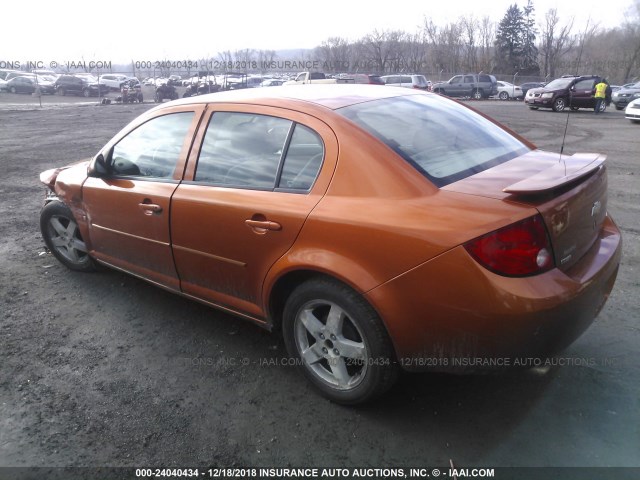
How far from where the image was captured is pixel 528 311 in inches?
83.8

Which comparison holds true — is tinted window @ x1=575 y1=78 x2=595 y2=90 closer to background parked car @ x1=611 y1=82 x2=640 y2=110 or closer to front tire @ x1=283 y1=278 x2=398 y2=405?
background parked car @ x1=611 y1=82 x2=640 y2=110

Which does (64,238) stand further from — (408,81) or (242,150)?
(408,81)

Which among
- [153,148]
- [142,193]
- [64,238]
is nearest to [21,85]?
[64,238]

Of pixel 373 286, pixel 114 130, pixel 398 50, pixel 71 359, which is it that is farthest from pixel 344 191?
pixel 398 50

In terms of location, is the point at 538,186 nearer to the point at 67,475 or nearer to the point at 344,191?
the point at 344,191

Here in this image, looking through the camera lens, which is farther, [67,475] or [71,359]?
[71,359]

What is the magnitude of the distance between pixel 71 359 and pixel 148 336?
0.51 metres

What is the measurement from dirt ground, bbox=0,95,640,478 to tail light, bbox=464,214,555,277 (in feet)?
2.28

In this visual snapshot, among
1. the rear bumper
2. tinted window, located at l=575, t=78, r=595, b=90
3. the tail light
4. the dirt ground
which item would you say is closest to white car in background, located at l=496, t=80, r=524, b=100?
tinted window, located at l=575, t=78, r=595, b=90

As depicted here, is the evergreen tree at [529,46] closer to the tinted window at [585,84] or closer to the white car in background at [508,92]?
the white car in background at [508,92]

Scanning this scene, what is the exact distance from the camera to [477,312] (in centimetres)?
217

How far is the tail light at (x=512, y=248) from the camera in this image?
2.14m

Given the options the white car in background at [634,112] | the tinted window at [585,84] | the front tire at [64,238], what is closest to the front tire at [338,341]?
the front tire at [64,238]

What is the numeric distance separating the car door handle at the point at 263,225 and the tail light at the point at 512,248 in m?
1.05
